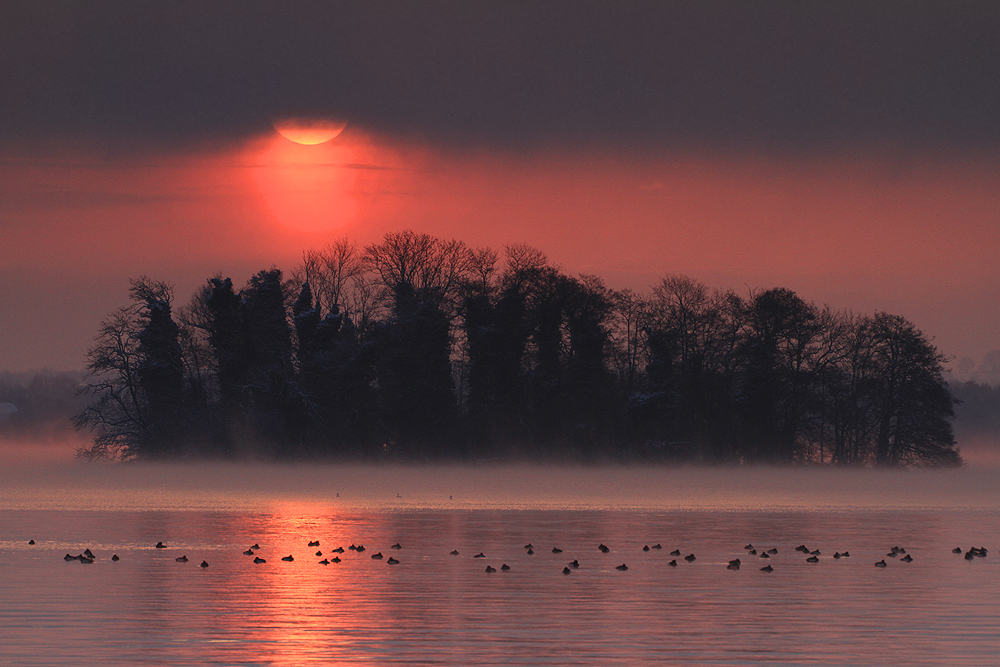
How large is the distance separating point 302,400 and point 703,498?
46.7 m

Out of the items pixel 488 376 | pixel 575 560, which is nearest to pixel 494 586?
pixel 575 560

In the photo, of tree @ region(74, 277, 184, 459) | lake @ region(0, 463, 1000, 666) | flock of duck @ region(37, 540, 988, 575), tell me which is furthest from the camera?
tree @ region(74, 277, 184, 459)

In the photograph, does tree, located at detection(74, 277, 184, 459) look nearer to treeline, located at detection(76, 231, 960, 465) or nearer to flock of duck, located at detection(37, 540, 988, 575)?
treeline, located at detection(76, 231, 960, 465)

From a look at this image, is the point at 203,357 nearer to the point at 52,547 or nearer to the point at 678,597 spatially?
the point at 52,547

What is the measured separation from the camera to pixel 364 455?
119m

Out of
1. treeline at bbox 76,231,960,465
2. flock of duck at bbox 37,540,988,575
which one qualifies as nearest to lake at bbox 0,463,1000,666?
flock of duck at bbox 37,540,988,575

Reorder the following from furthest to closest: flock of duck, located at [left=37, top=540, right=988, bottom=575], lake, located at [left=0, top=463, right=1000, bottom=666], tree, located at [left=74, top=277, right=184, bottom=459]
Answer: tree, located at [left=74, top=277, right=184, bottom=459], flock of duck, located at [left=37, top=540, right=988, bottom=575], lake, located at [left=0, top=463, right=1000, bottom=666]

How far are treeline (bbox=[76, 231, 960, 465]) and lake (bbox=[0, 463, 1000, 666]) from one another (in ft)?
138

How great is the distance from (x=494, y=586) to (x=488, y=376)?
278ft

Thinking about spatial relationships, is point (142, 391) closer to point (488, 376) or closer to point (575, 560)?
point (488, 376)

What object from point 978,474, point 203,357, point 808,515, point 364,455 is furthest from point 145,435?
point 978,474

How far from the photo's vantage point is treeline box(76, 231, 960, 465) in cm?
11456

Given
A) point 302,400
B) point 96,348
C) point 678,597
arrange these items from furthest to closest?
point 302,400 → point 96,348 → point 678,597

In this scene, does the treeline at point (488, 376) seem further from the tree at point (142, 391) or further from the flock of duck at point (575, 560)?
the flock of duck at point (575, 560)
